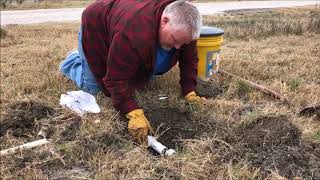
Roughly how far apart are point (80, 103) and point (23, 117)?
549 millimetres

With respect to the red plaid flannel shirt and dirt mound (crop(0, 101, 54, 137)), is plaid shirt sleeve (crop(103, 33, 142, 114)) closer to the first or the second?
the red plaid flannel shirt

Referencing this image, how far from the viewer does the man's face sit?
320 centimetres

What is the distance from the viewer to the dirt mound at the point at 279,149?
2.94 metres

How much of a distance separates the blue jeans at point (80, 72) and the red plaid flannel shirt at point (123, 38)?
0.49m

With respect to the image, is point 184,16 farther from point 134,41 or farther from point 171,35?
point 134,41

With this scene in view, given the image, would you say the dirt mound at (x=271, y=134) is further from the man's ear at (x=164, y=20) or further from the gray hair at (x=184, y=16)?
A: the man's ear at (x=164, y=20)

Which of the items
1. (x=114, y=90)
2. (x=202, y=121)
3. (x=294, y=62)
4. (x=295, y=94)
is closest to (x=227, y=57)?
(x=294, y=62)

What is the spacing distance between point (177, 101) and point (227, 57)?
6.94 feet

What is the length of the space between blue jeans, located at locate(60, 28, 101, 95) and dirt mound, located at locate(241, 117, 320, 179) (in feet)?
5.93

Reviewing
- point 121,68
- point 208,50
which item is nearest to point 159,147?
point 121,68

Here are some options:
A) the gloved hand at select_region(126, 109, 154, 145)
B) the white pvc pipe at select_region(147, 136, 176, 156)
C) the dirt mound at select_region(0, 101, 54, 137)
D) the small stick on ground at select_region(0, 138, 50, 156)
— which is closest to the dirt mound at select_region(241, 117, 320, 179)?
the white pvc pipe at select_region(147, 136, 176, 156)

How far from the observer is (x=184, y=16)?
313 cm

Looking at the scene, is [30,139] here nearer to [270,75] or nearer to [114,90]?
[114,90]

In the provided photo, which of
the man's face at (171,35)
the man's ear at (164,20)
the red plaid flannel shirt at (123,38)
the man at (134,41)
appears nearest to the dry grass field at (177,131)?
the man at (134,41)
